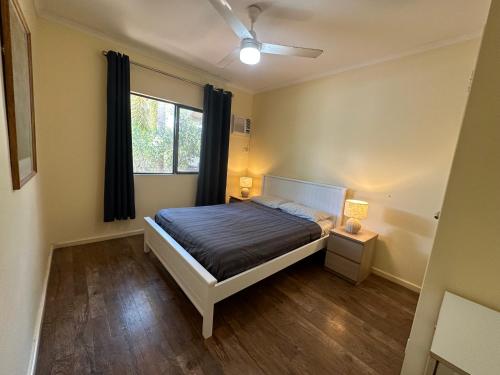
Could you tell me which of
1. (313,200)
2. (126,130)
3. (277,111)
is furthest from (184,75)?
(313,200)

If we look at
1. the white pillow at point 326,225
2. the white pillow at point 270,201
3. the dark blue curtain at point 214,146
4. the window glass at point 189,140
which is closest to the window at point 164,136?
the window glass at point 189,140

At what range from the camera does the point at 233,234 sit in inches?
84.0

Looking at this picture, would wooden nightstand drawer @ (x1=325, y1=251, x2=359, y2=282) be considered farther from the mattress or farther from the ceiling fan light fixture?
the ceiling fan light fixture

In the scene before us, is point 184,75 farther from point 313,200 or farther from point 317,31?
point 313,200

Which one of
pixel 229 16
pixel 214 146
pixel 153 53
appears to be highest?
pixel 153 53

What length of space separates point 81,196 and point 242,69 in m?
2.93

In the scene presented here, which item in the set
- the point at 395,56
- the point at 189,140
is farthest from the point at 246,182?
the point at 395,56

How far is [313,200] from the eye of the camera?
3.24 m

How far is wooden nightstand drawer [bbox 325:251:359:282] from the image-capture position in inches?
94.2

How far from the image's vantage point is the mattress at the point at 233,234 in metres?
1.76

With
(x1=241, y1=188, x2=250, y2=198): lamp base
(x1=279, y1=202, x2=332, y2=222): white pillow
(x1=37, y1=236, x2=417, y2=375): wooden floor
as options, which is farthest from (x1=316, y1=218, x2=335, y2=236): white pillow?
(x1=241, y1=188, x2=250, y2=198): lamp base

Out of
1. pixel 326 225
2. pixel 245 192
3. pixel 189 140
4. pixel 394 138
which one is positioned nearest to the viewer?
pixel 394 138

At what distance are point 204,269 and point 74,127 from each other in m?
2.46

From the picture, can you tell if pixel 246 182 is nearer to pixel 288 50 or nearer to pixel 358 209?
pixel 358 209
